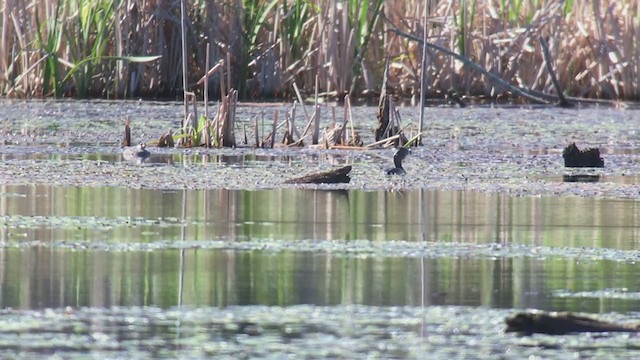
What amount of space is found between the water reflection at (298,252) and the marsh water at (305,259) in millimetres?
14

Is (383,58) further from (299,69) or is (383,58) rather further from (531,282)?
(531,282)

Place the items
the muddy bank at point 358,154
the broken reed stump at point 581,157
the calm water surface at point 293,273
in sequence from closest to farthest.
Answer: the calm water surface at point 293,273 → the muddy bank at point 358,154 → the broken reed stump at point 581,157

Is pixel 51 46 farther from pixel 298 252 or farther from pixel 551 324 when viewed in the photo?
pixel 551 324

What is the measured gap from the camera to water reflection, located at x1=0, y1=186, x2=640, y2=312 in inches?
209

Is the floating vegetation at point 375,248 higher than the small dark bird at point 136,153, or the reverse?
the small dark bird at point 136,153

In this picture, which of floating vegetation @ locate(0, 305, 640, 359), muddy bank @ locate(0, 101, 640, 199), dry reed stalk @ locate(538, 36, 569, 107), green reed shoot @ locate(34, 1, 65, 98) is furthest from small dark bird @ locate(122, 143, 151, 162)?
floating vegetation @ locate(0, 305, 640, 359)

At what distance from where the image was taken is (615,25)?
1672cm

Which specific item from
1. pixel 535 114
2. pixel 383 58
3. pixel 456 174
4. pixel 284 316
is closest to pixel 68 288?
pixel 284 316

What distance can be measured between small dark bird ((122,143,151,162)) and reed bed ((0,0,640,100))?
187 inches

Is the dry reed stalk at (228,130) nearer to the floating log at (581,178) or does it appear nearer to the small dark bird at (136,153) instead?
the small dark bird at (136,153)

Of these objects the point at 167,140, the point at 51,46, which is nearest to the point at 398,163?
the point at 167,140

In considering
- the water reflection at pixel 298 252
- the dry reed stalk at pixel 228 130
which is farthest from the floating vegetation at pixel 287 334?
the dry reed stalk at pixel 228 130

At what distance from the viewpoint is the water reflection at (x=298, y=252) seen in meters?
5.31

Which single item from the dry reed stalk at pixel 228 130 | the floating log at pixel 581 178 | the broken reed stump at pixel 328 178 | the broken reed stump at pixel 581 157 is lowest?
the floating log at pixel 581 178
